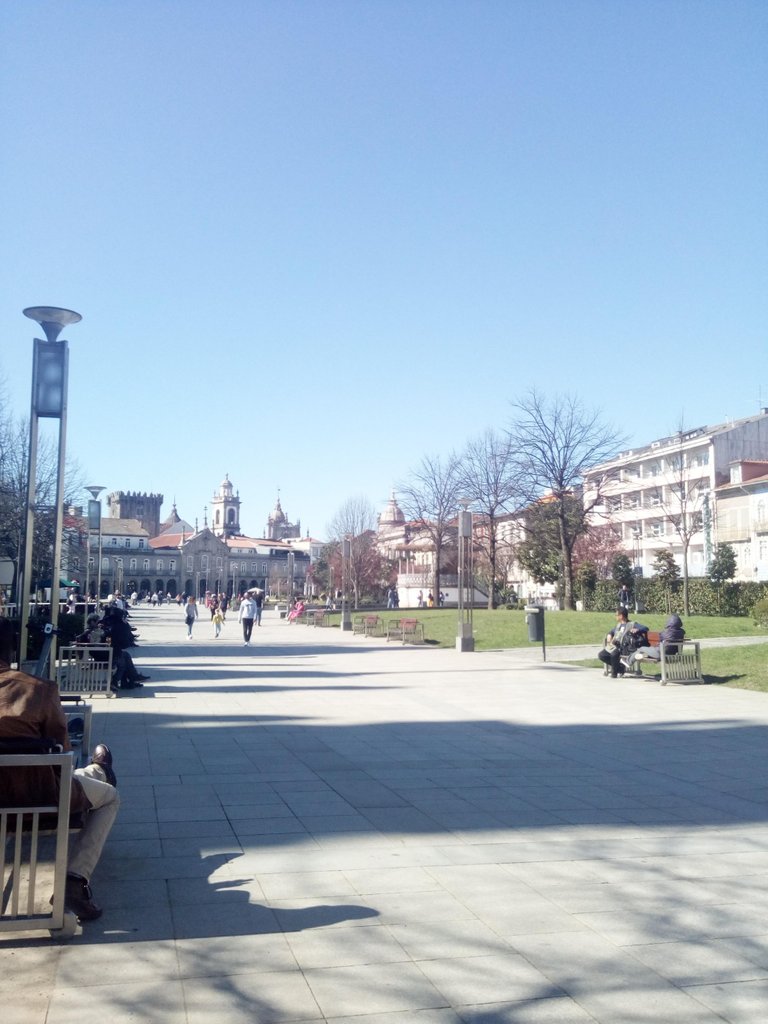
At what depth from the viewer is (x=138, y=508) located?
6713 inches

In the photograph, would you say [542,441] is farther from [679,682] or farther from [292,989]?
[292,989]

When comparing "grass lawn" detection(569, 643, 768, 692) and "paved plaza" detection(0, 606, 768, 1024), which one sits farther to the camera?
"grass lawn" detection(569, 643, 768, 692)

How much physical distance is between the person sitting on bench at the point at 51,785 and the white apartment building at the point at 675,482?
51460mm

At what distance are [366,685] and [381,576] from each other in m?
70.7

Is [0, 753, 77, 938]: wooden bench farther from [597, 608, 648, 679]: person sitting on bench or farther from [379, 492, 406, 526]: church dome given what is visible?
[379, 492, 406, 526]: church dome

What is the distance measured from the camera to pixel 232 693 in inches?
590

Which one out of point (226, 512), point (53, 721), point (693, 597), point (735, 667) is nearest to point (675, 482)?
point (693, 597)

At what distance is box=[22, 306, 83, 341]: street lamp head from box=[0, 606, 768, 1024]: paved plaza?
437 centimetres

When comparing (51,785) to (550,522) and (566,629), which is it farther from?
(550,522)

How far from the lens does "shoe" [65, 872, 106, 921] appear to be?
4355 mm

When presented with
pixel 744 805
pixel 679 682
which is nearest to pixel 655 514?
pixel 679 682

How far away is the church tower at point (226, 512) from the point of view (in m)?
161

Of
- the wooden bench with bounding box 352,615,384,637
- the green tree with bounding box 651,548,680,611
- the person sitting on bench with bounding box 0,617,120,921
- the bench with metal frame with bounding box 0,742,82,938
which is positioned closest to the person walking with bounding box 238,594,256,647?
the wooden bench with bounding box 352,615,384,637

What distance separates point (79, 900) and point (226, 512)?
159074 millimetres
